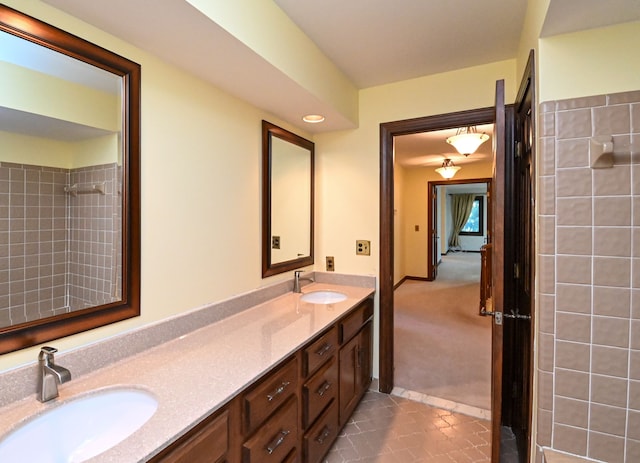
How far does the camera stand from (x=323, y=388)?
172 centimetres

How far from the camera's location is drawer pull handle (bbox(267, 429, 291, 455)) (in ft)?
4.20

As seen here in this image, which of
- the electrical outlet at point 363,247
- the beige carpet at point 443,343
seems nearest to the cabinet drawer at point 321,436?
the beige carpet at point 443,343

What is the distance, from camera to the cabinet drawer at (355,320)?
6.48 ft

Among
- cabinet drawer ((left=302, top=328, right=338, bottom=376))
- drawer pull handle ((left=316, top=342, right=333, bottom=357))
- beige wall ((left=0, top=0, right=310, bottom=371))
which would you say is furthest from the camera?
drawer pull handle ((left=316, top=342, right=333, bottom=357))

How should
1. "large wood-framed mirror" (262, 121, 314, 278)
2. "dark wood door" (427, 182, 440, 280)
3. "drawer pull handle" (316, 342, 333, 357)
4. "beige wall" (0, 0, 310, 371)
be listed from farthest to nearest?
"dark wood door" (427, 182, 440, 280), "large wood-framed mirror" (262, 121, 314, 278), "drawer pull handle" (316, 342, 333, 357), "beige wall" (0, 0, 310, 371)

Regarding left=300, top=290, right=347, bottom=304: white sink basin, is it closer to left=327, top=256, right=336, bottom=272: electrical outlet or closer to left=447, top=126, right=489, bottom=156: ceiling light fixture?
left=327, top=256, right=336, bottom=272: electrical outlet

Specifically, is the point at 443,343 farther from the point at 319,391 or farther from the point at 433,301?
the point at 319,391

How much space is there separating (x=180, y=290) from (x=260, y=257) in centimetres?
64

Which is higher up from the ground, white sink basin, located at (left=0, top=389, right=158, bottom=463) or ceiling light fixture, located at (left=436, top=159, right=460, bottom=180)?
ceiling light fixture, located at (left=436, top=159, right=460, bottom=180)

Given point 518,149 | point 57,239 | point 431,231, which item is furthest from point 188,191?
point 431,231

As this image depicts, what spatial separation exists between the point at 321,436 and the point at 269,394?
66 centimetres

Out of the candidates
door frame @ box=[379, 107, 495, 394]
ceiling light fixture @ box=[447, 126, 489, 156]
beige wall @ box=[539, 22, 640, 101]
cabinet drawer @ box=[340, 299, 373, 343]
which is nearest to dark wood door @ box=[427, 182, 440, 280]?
ceiling light fixture @ box=[447, 126, 489, 156]

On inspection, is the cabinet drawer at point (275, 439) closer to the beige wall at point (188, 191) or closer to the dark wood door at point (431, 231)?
the beige wall at point (188, 191)

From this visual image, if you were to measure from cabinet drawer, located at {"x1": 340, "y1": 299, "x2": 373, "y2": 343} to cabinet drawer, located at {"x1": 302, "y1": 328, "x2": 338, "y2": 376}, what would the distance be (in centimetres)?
11
